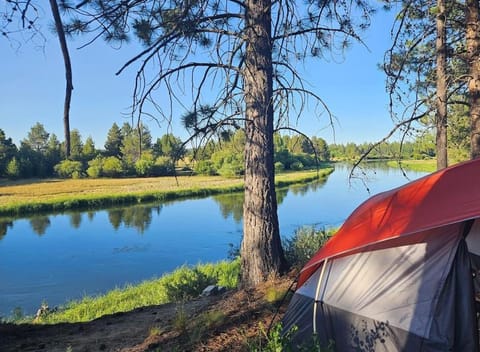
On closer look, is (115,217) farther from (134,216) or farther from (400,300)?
(400,300)

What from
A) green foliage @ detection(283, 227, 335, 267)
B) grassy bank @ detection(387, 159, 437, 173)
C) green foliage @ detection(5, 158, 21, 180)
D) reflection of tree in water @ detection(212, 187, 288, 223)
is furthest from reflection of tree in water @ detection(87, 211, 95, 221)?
green foliage @ detection(283, 227, 335, 267)

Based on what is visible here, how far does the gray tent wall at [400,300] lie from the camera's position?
85.3 inches

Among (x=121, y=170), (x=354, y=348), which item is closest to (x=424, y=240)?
(x=354, y=348)

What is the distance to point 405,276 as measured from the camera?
2344 mm

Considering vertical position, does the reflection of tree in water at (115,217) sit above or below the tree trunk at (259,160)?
below

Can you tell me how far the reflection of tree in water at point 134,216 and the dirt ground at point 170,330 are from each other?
14.1 metres

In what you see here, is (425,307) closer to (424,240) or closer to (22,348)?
(424,240)

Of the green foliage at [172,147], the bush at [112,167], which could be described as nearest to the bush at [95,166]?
the bush at [112,167]

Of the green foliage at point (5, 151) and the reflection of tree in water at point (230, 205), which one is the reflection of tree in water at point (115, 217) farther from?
the green foliage at point (5, 151)

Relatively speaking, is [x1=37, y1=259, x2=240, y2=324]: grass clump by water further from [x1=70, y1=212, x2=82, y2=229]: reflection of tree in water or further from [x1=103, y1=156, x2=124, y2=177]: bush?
[x1=103, y1=156, x2=124, y2=177]: bush

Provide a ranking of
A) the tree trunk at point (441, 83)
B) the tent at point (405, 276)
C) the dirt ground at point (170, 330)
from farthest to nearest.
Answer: the tree trunk at point (441, 83) → the dirt ground at point (170, 330) → the tent at point (405, 276)

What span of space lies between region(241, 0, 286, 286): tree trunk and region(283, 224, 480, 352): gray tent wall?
1.37 m

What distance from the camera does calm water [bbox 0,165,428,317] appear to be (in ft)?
34.6

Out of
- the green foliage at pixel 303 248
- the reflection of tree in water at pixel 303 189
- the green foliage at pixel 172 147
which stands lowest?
the reflection of tree in water at pixel 303 189
